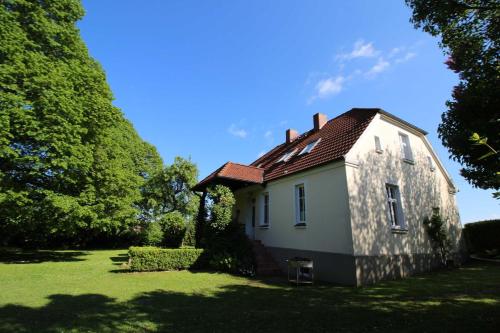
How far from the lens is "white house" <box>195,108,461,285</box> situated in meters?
11.0

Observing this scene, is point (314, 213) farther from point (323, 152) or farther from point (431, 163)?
point (431, 163)

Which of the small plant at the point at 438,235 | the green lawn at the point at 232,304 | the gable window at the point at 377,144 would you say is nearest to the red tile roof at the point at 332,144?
the gable window at the point at 377,144

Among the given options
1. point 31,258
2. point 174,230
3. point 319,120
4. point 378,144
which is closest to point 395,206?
point 378,144

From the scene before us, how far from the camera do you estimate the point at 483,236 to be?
19.3 m

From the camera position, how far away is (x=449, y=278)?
11102 mm

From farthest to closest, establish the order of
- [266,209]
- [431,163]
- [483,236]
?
[483,236] < [266,209] < [431,163]

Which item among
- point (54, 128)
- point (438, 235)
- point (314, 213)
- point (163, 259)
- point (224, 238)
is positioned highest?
point (54, 128)

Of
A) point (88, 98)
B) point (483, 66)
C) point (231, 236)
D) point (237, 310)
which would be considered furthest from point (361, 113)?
point (88, 98)

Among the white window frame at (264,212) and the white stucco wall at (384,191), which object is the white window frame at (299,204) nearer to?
the white window frame at (264,212)

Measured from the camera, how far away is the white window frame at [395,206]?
1256 centimetres

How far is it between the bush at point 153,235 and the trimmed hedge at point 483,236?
929 inches

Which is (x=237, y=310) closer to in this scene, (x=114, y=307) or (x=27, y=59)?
(x=114, y=307)

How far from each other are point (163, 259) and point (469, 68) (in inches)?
555

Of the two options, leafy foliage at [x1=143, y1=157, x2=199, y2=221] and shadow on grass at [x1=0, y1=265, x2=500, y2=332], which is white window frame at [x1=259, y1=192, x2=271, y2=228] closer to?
shadow on grass at [x1=0, y1=265, x2=500, y2=332]
